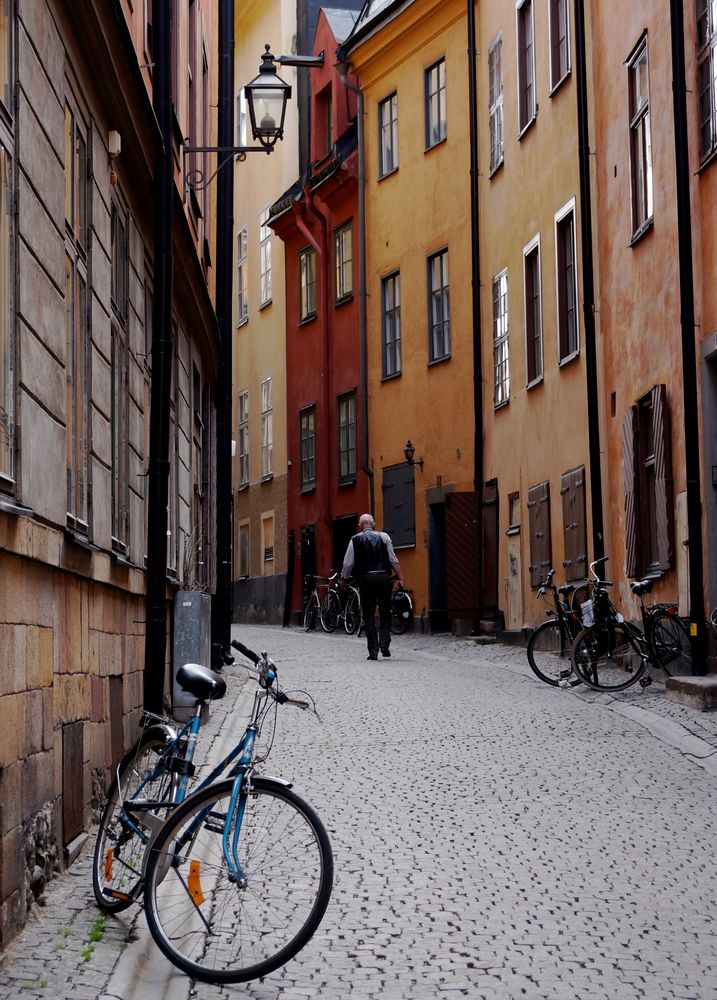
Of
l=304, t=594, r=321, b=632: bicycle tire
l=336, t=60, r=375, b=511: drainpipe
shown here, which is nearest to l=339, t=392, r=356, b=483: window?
l=336, t=60, r=375, b=511: drainpipe

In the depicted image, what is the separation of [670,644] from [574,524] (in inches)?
215

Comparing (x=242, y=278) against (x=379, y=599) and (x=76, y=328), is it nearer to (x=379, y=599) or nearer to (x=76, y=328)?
(x=379, y=599)

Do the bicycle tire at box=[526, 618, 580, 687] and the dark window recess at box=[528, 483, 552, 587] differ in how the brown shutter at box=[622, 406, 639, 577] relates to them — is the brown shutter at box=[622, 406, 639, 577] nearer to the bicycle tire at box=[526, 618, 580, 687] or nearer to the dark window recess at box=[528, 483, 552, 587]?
the bicycle tire at box=[526, 618, 580, 687]

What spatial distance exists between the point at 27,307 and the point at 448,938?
301 cm

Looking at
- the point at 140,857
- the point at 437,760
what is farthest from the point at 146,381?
the point at 140,857

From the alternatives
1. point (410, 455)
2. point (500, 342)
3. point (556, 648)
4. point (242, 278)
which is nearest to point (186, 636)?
point (556, 648)

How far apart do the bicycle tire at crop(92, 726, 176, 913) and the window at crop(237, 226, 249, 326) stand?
33761 mm

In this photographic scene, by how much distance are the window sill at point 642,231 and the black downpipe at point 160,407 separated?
6.95m

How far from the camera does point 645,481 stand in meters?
17.8

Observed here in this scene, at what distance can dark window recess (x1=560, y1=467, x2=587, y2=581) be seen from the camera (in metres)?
20.2

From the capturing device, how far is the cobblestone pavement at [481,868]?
219 inches

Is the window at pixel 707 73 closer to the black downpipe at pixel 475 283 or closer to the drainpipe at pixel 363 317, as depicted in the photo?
the black downpipe at pixel 475 283

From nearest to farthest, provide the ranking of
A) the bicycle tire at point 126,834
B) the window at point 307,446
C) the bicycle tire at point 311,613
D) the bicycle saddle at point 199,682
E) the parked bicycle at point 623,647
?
the bicycle saddle at point 199,682 → the bicycle tire at point 126,834 → the parked bicycle at point 623,647 → the bicycle tire at point 311,613 → the window at point 307,446

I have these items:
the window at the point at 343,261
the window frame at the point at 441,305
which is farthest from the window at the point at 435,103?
the window at the point at 343,261
